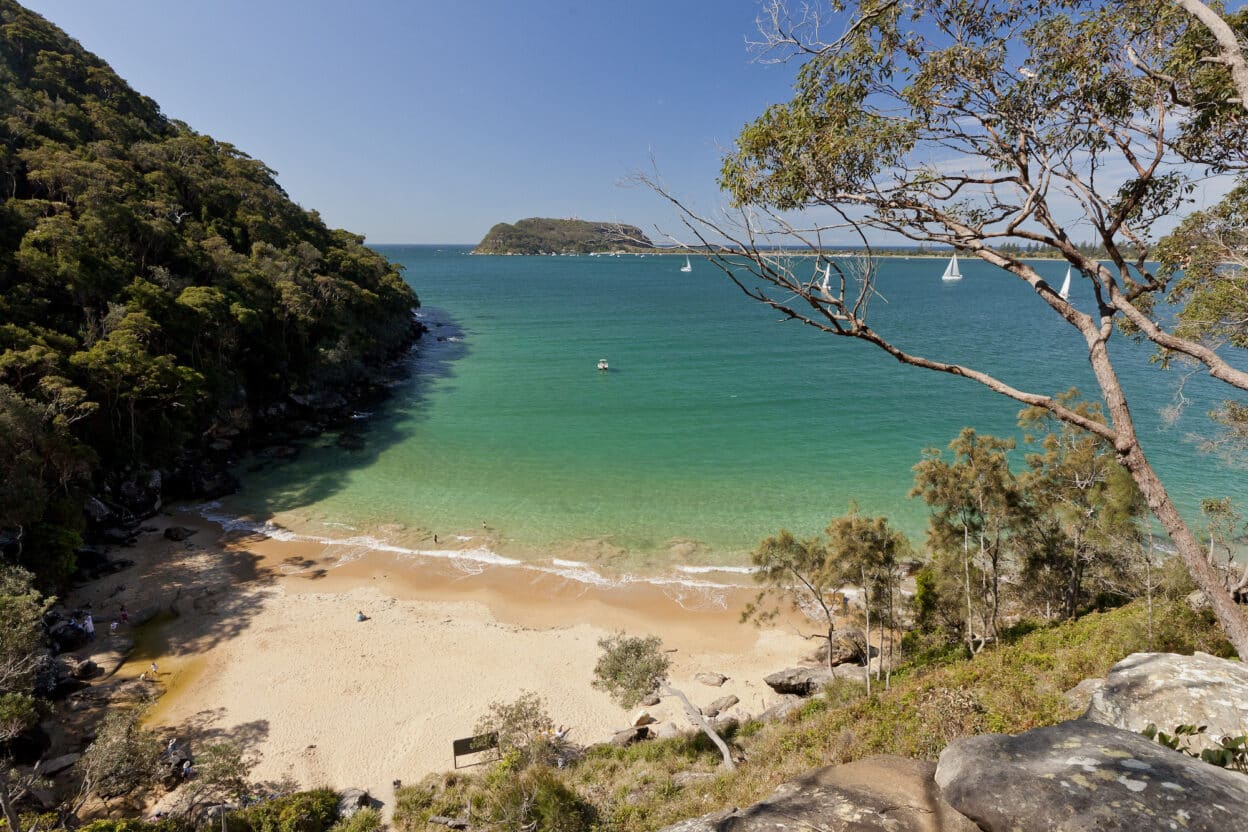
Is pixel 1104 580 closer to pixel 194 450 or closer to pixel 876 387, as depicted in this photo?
pixel 876 387

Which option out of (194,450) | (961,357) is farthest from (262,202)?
(961,357)

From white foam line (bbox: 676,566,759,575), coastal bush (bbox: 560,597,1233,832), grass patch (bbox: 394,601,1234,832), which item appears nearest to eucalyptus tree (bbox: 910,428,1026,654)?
grass patch (bbox: 394,601,1234,832)

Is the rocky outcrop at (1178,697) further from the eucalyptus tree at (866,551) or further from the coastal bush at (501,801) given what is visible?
the eucalyptus tree at (866,551)

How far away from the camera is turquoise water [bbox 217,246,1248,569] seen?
92.4 ft

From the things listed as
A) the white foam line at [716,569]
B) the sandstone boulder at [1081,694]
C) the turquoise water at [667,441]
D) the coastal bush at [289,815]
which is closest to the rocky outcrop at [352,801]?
the coastal bush at [289,815]

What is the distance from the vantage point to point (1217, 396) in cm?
4062

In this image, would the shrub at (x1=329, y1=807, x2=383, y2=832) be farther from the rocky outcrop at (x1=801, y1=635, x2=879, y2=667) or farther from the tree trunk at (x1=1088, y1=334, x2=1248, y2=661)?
the tree trunk at (x1=1088, y1=334, x2=1248, y2=661)

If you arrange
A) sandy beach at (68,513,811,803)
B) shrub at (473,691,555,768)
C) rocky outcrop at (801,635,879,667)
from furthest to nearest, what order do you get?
rocky outcrop at (801,635,879,667), sandy beach at (68,513,811,803), shrub at (473,691,555,768)

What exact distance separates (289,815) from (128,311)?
97.3 feet

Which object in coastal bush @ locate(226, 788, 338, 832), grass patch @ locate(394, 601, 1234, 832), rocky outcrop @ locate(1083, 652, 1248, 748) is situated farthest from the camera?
coastal bush @ locate(226, 788, 338, 832)

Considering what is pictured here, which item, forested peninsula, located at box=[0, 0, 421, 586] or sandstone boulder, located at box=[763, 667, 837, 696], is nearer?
sandstone boulder, located at box=[763, 667, 837, 696]

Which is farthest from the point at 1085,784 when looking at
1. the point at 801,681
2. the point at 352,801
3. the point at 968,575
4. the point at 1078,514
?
the point at 352,801

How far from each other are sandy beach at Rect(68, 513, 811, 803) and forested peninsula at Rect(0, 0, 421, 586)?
5.20 metres

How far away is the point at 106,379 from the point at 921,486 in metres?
35.0
